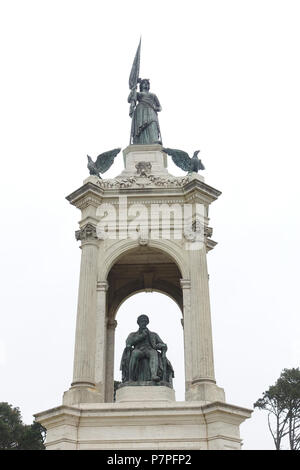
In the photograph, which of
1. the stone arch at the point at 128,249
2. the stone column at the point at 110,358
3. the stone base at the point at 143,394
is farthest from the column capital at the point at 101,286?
the stone column at the point at 110,358

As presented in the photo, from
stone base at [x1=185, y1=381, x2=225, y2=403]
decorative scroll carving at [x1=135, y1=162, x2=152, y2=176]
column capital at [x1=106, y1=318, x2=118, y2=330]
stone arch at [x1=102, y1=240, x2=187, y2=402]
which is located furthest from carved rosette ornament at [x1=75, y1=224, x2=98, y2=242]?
stone base at [x1=185, y1=381, x2=225, y2=403]

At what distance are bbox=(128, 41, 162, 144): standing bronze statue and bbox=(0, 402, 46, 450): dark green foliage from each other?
35.3m

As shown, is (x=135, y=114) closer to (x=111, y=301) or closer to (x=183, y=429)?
(x=111, y=301)

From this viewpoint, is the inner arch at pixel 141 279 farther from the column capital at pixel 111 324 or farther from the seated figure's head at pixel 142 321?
the seated figure's head at pixel 142 321

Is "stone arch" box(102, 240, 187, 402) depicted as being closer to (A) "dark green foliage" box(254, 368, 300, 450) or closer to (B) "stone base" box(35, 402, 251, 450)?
(B) "stone base" box(35, 402, 251, 450)

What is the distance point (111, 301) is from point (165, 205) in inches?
153

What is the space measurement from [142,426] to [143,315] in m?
→ 3.74

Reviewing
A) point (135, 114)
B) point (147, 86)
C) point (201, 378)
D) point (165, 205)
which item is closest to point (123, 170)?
point (165, 205)

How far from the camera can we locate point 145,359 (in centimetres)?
1445

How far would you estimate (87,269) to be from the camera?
46.5ft

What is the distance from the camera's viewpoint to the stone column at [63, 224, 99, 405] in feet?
41.6

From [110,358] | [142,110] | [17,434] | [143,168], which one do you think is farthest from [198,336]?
[17,434]

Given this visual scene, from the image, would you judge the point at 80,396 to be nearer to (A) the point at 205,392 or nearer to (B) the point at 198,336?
(A) the point at 205,392

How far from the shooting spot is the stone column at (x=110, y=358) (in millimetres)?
15703
